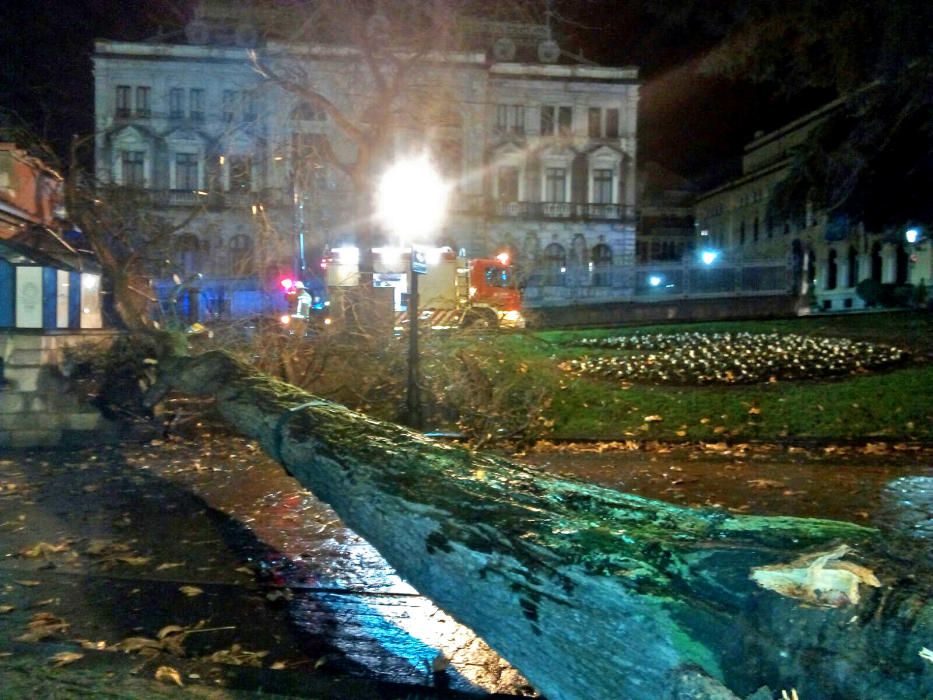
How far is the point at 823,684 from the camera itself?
299 cm

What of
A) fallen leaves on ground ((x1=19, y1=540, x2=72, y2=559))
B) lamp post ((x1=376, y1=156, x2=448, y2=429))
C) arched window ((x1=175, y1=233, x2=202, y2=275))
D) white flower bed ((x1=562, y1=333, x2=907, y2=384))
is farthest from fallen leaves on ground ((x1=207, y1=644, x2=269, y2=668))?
arched window ((x1=175, y1=233, x2=202, y2=275))

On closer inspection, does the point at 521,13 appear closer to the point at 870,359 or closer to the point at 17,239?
the point at 870,359

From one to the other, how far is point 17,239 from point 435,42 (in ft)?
25.8

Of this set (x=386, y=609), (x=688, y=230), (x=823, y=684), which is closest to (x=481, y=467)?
(x=386, y=609)

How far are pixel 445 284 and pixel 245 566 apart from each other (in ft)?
49.1

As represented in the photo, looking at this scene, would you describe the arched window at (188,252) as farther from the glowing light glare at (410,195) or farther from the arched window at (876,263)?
the arched window at (876,263)

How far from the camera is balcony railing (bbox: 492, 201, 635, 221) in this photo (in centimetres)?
5162

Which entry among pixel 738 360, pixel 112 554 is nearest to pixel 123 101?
pixel 738 360

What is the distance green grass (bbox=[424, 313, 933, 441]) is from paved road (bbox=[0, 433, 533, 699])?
4244 millimetres

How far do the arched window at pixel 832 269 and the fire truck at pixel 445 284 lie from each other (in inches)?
868

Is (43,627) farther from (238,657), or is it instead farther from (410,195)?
(410,195)

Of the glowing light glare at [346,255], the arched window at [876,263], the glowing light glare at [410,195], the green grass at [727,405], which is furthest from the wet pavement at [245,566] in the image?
the arched window at [876,263]

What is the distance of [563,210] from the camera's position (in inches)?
2066

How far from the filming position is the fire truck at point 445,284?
1259cm
